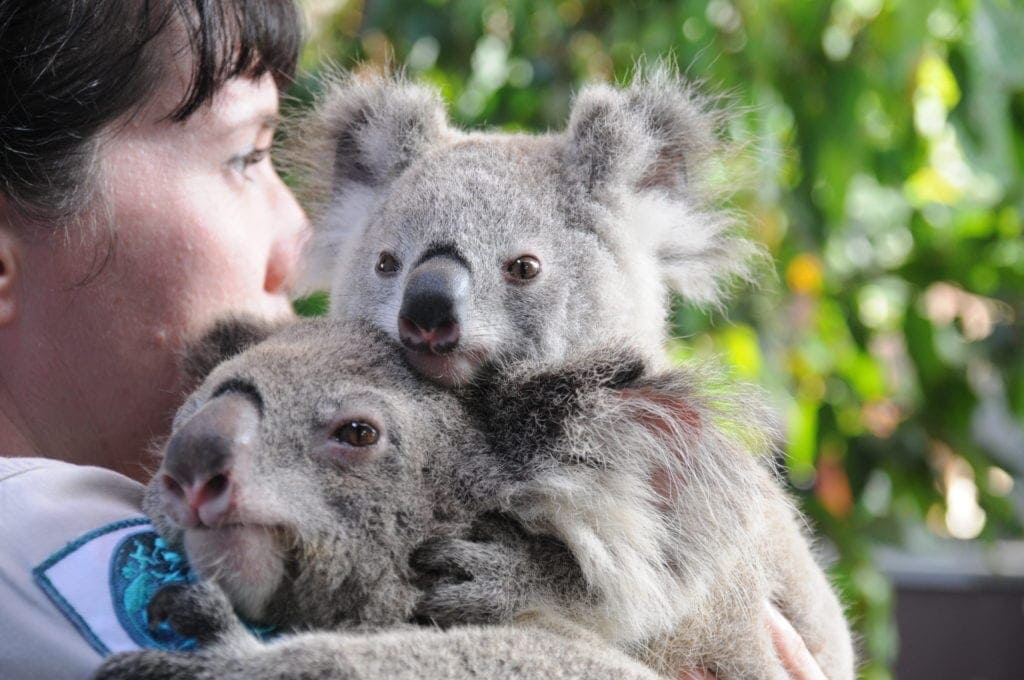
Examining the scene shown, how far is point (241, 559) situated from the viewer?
3.77ft

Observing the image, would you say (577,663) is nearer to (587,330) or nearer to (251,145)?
(587,330)

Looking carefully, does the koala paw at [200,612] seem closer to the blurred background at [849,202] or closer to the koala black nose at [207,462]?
the koala black nose at [207,462]

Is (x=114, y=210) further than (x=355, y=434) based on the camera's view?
Yes

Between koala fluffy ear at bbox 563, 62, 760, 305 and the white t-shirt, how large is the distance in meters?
0.89

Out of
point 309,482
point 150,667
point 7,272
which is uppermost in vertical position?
point 7,272

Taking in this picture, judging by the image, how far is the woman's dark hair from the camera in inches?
65.6

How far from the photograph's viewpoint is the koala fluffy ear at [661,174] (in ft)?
6.06

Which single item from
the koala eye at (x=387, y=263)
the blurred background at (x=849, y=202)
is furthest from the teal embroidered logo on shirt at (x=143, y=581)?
the blurred background at (x=849, y=202)

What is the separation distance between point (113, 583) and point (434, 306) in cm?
52

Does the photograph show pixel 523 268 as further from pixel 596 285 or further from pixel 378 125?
pixel 378 125

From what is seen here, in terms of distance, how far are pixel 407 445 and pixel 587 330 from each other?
0.46m

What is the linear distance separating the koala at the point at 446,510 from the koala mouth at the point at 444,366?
0.02 meters

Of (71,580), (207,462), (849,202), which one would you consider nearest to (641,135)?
(207,462)

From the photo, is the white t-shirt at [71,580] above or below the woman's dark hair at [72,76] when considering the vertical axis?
below
